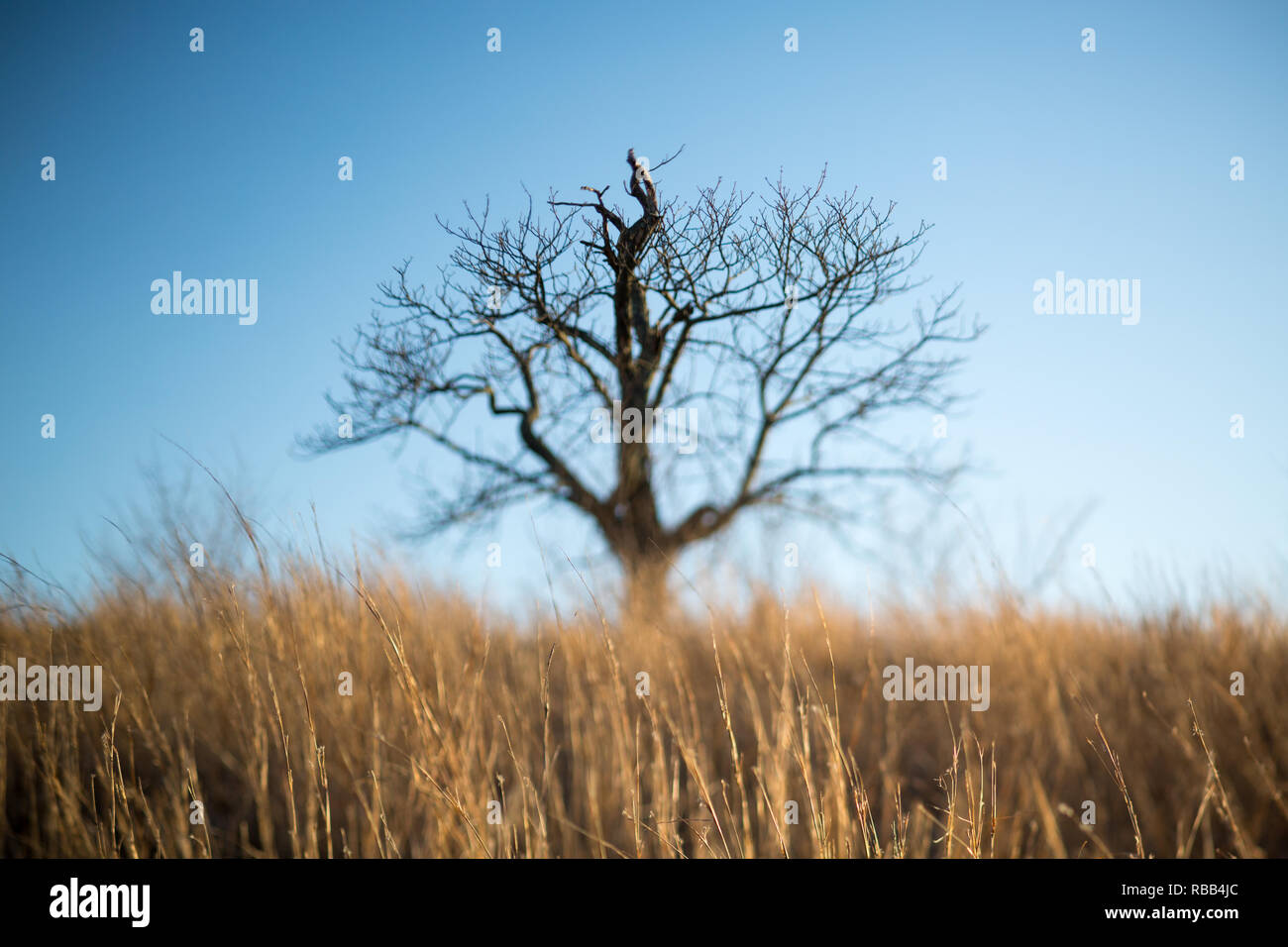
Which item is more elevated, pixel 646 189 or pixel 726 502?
pixel 646 189

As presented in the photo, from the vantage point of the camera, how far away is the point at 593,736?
261cm

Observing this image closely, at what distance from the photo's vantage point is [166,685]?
7.35 ft

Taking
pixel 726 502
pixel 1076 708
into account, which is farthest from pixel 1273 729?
pixel 726 502

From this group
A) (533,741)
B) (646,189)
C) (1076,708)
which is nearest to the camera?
(646,189)

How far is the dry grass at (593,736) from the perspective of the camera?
5.03 ft

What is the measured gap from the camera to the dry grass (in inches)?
60.4

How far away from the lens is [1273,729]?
276 centimetres
